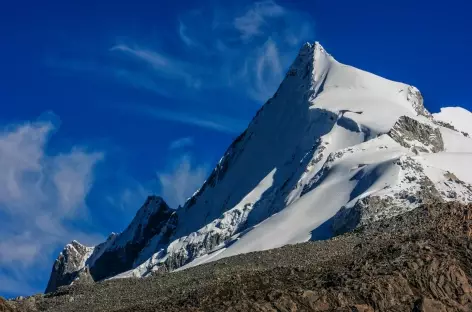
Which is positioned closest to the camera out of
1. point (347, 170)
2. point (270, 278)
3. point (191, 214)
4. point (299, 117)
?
point (270, 278)

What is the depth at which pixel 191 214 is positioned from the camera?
160125 millimetres

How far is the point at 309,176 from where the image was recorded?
11281 centimetres

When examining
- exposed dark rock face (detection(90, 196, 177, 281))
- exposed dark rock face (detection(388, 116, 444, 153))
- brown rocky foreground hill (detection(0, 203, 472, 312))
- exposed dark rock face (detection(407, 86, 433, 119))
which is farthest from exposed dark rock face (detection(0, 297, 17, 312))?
exposed dark rock face (detection(90, 196, 177, 281))

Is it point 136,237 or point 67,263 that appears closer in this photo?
point 136,237

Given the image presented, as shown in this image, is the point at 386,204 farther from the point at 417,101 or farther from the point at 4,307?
the point at 417,101

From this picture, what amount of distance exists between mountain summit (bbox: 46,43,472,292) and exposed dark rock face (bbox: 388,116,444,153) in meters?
0.20

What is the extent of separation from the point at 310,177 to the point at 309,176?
883mm

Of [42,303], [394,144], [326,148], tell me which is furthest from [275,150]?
[42,303]

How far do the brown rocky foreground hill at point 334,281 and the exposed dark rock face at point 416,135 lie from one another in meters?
62.2

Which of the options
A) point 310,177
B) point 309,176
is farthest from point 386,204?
point 309,176

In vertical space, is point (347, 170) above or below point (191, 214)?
below

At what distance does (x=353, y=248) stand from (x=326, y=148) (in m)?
72.1

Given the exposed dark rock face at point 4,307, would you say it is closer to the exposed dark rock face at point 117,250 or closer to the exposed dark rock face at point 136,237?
the exposed dark rock face at point 136,237

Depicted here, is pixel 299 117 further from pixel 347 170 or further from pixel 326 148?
pixel 347 170
